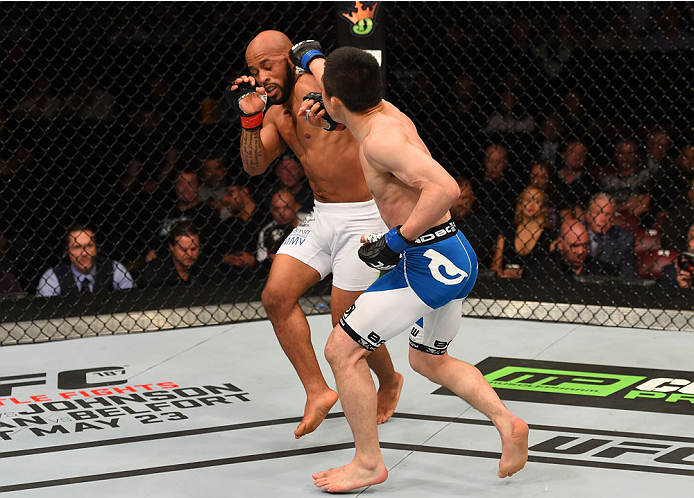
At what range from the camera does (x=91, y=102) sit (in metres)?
4.98

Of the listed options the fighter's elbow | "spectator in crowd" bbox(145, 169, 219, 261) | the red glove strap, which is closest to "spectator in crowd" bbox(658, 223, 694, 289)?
"spectator in crowd" bbox(145, 169, 219, 261)

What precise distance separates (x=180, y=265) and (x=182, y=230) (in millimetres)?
173

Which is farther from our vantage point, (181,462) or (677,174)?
(677,174)

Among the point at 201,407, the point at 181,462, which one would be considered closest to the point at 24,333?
the point at 201,407

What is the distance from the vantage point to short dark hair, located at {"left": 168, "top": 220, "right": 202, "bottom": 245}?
451 cm

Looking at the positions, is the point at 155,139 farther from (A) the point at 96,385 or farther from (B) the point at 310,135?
(B) the point at 310,135

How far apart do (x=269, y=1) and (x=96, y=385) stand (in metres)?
2.69

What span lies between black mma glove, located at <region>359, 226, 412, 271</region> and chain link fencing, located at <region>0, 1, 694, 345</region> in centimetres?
202

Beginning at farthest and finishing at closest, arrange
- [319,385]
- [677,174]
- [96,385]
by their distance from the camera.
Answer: [677,174] < [96,385] < [319,385]

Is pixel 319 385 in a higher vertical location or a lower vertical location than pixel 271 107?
lower

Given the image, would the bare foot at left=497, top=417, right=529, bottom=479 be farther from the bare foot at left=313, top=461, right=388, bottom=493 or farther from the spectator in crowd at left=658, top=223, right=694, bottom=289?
the spectator in crowd at left=658, top=223, right=694, bottom=289

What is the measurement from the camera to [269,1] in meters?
5.09

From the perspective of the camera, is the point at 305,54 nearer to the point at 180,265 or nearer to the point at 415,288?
the point at 415,288

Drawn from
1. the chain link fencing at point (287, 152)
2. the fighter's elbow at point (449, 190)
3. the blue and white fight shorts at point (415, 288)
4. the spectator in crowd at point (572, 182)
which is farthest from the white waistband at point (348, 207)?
the spectator in crowd at point (572, 182)
